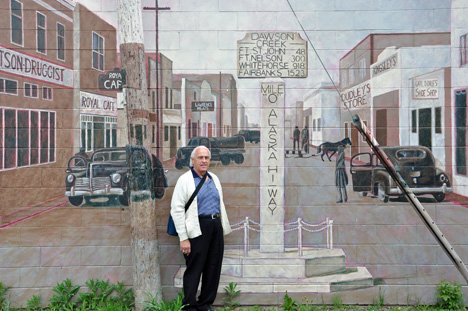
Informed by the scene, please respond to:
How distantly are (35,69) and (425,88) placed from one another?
4.69 meters

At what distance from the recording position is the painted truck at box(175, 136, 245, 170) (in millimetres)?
4840

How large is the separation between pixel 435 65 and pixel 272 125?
2071 mm

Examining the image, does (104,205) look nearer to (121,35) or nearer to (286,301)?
(121,35)

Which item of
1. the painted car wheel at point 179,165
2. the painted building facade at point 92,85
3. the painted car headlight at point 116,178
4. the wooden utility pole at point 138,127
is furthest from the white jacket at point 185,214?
the painted building facade at point 92,85

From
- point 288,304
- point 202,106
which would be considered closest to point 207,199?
point 202,106

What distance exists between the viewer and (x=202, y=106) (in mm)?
4840

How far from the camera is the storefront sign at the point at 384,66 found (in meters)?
4.83

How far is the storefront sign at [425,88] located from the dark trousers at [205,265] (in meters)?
2.81

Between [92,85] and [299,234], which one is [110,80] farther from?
[299,234]

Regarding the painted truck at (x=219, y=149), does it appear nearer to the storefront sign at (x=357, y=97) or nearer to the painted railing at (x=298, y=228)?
the painted railing at (x=298, y=228)

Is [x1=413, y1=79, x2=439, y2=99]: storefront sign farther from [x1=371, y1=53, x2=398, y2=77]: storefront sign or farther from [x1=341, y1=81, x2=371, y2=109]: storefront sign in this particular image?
[x1=341, y1=81, x2=371, y2=109]: storefront sign

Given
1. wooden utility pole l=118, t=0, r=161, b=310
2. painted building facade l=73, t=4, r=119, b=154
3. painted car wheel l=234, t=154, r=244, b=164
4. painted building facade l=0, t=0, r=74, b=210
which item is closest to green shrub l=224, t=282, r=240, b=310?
wooden utility pole l=118, t=0, r=161, b=310

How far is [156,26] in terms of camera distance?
4.86 m

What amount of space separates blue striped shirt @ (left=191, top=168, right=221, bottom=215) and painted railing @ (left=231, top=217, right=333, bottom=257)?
63 centimetres
